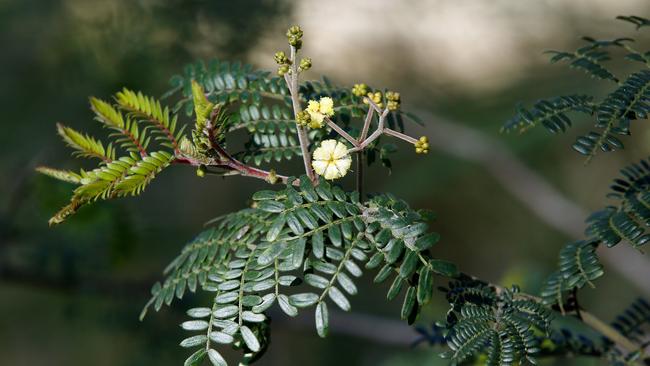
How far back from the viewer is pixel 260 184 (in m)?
3.30

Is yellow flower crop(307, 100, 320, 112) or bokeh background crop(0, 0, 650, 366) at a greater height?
yellow flower crop(307, 100, 320, 112)

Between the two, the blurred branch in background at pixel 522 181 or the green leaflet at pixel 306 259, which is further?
the blurred branch in background at pixel 522 181

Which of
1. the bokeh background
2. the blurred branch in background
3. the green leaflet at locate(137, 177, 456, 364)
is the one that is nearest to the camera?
the green leaflet at locate(137, 177, 456, 364)

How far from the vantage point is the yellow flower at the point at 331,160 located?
648 mm

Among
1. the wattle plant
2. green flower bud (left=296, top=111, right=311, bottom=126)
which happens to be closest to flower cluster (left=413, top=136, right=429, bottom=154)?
the wattle plant

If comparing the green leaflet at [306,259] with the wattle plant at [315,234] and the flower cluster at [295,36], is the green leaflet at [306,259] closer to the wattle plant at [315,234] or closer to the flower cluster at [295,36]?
the wattle plant at [315,234]

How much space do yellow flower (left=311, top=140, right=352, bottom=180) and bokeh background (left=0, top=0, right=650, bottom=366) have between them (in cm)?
83

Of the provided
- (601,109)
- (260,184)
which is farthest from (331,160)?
(260,184)

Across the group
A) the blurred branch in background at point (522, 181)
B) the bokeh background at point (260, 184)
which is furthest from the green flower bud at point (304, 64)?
the blurred branch in background at point (522, 181)

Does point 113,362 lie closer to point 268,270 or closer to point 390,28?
point 390,28

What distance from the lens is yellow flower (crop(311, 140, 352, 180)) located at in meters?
0.65

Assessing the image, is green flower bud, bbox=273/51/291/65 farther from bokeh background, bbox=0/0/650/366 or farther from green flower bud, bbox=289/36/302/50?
bokeh background, bbox=0/0/650/366

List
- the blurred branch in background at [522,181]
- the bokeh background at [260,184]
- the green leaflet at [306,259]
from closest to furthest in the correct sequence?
1. the green leaflet at [306,259]
2. the bokeh background at [260,184]
3. the blurred branch in background at [522,181]

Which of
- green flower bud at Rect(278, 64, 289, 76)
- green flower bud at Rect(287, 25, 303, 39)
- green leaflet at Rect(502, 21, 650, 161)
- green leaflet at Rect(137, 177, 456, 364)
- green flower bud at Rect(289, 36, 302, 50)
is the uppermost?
green flower bud at Rect(287, 25, 303, 39)
